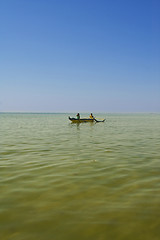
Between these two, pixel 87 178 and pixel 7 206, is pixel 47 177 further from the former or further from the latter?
pixel 7 206

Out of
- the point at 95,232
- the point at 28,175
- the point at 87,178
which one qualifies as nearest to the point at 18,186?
the point at 28,175

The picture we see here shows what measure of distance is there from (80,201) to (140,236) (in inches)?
64.0

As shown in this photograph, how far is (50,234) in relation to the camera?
3207 mm

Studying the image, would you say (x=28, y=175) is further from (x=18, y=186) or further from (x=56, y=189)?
(x=56, y=189)

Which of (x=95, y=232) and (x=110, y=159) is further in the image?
(x=110, y=159)

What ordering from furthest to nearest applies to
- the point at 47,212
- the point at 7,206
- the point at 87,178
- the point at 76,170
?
the point at 76,170 < the point at 87,178 < the point at 7,206 < the point at 47,212

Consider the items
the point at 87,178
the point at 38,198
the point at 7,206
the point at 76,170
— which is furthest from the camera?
the point at 76,170

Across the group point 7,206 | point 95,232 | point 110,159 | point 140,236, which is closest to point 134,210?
point 140,236

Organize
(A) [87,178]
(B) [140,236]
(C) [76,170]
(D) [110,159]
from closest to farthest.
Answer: (B) [140,236] < (A) [87,178] < (C) [76,170] < (D) [110,159]

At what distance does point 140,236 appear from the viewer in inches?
125

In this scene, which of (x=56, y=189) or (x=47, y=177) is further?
(x=47, y=177)

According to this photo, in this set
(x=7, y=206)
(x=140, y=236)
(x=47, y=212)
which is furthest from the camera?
(x=7, y=206)

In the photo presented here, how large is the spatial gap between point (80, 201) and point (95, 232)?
1157 mm

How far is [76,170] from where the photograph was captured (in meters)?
6.89
